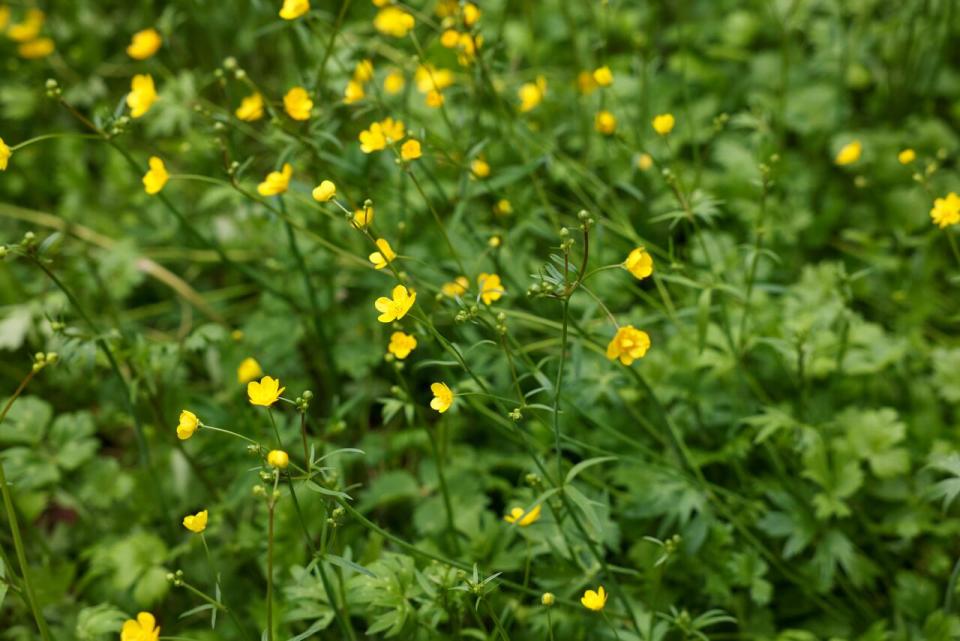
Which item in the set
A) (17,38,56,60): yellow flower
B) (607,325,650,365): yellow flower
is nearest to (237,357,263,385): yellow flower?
(607,325,650,365): yellow flower

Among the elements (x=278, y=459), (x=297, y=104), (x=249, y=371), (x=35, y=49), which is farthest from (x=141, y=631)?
(x=35, y=49)

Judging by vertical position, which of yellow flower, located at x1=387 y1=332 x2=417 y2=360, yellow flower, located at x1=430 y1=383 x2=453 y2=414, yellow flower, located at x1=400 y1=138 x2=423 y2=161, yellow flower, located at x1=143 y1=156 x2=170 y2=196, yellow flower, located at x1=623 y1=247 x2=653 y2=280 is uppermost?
yellow flower, located at x1=400 y1=138 x2=423 y2=161

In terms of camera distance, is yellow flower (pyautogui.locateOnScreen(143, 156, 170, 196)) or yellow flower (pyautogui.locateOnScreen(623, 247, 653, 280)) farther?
yellow flower (pyautogui.locateOnScreen(143, 156, 170, 196))

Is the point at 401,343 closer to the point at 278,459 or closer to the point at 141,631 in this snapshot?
the point at 278,459

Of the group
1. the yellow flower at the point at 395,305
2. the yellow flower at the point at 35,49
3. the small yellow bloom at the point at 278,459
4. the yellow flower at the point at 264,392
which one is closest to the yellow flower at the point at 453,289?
the yellow flower at the point at 395,305

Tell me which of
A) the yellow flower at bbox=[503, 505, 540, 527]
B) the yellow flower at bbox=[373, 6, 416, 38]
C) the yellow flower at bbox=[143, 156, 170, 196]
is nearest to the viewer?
the yellow flower at bbox=[503, 505, 540, 527]

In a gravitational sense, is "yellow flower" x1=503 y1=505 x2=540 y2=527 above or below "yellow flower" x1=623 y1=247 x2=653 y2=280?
below

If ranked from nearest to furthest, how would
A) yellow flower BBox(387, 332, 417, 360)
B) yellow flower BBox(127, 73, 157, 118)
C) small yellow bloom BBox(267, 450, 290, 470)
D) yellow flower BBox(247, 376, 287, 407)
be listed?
small yellow bloom BBox(267, 450, 290, 470) < yellow flower BBox(247, 376, 287, 407) < yellow flower BBox(387, 332, 417, 360) < yellow flower BBox(127, 73, 157, 118)

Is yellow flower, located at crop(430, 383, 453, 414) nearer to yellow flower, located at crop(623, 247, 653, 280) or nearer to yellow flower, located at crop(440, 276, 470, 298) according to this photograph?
yellow flower, located at crop(440, 276, 470, 298)
